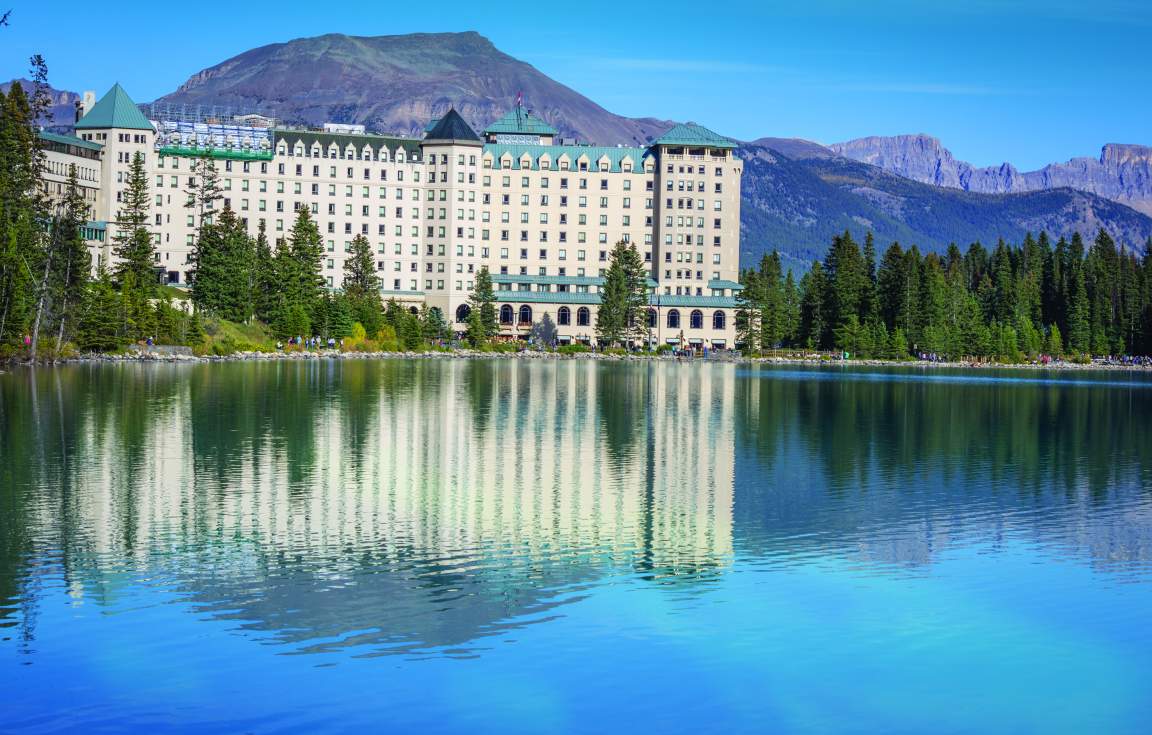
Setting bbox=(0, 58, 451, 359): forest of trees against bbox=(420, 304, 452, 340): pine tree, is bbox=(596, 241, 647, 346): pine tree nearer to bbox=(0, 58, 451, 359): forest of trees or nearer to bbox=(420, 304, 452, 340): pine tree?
bbox=(420, 304, 452, 340): pine tree

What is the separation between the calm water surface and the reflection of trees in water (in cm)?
22

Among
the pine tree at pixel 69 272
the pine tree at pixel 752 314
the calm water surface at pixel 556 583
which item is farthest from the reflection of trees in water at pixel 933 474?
the pine tree at pixel 752 314

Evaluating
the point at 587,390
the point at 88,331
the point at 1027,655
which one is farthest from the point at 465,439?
the point at 88,331

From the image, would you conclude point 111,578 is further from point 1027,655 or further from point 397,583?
point 1027,655

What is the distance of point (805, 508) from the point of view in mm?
34531

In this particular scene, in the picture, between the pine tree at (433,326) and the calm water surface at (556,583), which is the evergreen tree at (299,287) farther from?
the calm water surface at (556,583)

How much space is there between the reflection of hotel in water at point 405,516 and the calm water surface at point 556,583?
0.41 ft

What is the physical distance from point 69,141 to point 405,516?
576 ft

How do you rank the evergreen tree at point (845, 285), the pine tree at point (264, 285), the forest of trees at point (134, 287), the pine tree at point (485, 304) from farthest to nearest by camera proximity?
the evergreen tree at point (845, 285)
the pine tree at point (485, 304)
the pine tree at point (264, 285)
the forest of trees at point (134, 287)

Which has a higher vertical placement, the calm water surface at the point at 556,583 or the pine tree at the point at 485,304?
the pine tree at the point at 485,304

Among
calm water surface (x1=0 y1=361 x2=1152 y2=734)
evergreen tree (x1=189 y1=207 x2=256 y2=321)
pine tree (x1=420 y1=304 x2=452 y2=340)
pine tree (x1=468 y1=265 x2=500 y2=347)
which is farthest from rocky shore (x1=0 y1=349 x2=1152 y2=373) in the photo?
calm water surface (x1=0 y1=361 x2=1152 y2=734)

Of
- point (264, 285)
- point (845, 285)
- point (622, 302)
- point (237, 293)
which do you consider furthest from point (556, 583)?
point (845, 285)

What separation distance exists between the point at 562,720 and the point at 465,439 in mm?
32655

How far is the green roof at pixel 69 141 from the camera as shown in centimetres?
18212
